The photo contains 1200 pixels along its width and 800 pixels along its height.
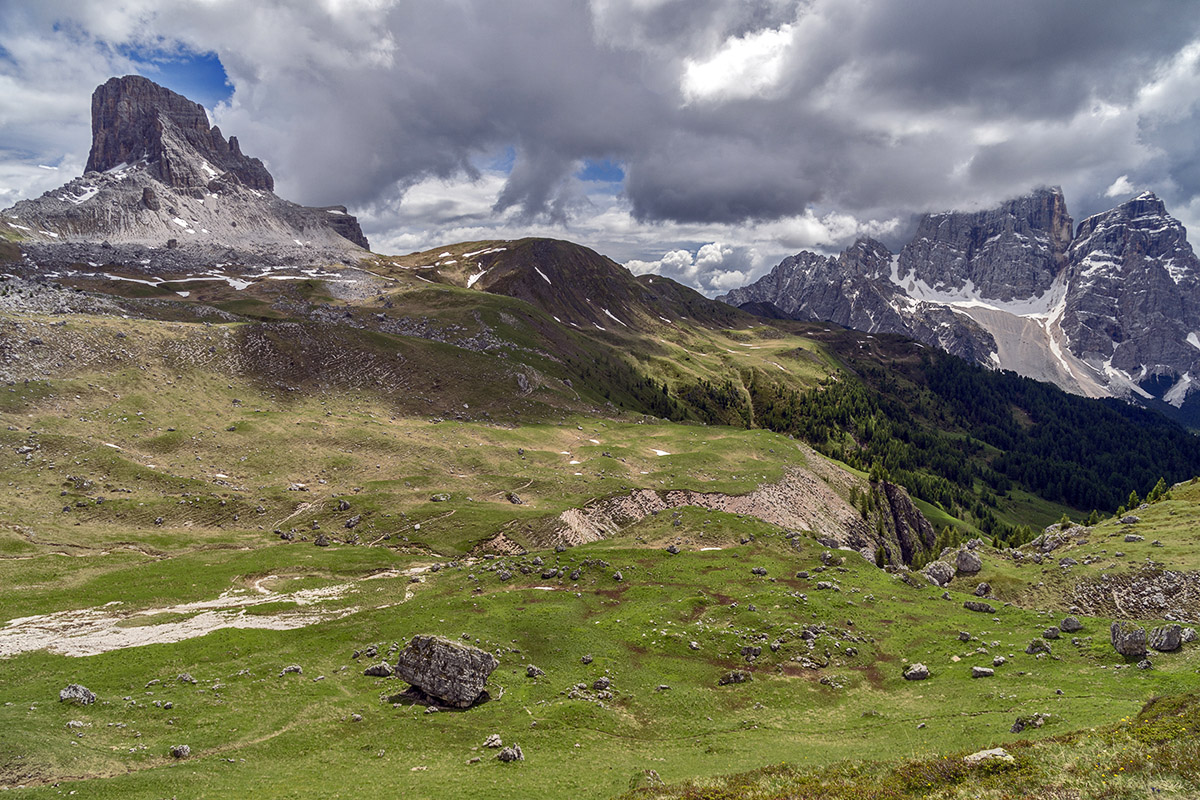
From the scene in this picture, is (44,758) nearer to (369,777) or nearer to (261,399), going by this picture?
(369,777)

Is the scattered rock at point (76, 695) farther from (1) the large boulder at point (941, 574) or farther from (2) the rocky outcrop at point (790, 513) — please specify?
(1) the large boulder at point (941, 574)

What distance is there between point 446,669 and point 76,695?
24.3 m

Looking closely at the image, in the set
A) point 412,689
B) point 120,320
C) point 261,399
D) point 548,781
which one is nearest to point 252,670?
point 412,689

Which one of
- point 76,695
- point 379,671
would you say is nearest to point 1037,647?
point 379,671

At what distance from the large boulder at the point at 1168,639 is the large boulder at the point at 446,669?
167 ft

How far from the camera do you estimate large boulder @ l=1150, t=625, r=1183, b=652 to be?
41.8 metres

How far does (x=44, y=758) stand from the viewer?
3130cm

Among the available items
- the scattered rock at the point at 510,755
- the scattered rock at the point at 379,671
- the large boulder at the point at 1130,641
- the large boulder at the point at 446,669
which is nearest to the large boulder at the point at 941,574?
the large boulder at the point at 1130,641

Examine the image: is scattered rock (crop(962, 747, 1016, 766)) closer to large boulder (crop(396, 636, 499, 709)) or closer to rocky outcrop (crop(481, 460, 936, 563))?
large boulder (crop(396, 636, 499, 709))

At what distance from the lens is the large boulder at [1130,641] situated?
4275 centimetres

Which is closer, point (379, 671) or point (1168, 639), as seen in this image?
point (1168, 639)

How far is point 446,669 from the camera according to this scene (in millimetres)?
42500

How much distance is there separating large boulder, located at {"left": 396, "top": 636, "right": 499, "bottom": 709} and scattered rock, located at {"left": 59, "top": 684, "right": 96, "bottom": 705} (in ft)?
65.2

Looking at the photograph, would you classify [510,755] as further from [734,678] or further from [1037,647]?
[1037,647]
